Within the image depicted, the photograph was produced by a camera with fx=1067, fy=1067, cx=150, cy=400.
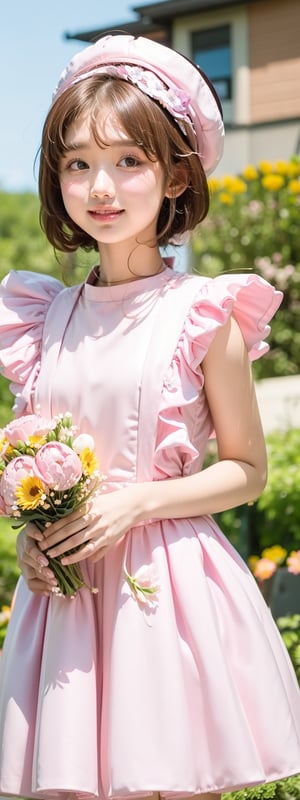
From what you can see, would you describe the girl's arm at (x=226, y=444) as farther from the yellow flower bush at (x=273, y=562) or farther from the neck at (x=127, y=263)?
the yellow flower bush at (x=273, y=562)

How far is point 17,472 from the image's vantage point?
207 cm

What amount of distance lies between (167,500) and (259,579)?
2041 mm

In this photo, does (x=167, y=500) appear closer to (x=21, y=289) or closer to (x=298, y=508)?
(x=21, y=289)

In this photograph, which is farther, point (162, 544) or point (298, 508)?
point (298, 508)

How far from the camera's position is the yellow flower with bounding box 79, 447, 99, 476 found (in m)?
2.07

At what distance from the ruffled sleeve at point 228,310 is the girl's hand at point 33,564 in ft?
1.58

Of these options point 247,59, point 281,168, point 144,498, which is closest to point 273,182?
point 281,168

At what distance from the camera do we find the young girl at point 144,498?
2.08 m

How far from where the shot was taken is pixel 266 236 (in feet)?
28.2

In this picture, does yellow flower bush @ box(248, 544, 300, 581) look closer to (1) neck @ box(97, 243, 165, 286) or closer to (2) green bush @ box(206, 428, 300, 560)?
(2) green bush @ box(206, 428, 300, 560)

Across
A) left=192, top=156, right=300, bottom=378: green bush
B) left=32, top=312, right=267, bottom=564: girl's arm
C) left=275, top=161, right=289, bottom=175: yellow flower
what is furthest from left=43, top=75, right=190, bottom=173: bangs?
left=275, top=161, right=289, bottom=175: yellow flower

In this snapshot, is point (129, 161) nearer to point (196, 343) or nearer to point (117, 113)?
point (117, 113)

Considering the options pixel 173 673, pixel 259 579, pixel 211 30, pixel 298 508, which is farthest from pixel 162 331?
Answer: pixel 211 30

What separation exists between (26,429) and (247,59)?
14.2 m
